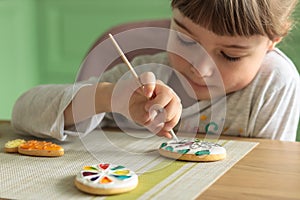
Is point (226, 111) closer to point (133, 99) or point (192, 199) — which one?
point (133, 99)

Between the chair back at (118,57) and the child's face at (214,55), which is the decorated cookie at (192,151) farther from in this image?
the chair back at (118,57)

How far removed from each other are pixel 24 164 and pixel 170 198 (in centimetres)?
24

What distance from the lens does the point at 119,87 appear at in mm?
928

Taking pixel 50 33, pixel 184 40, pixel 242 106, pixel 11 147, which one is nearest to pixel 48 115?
pixel 11 147

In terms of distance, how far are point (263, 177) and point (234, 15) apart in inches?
13.0

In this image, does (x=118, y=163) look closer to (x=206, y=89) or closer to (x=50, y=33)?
(x=206, y=89)

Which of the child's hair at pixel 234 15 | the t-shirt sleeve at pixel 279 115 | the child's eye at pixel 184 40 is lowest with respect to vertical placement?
the t-shirt sleeve at pixel 279 115

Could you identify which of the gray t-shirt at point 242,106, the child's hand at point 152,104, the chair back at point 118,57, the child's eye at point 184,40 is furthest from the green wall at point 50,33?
the child's hand at point 152,104

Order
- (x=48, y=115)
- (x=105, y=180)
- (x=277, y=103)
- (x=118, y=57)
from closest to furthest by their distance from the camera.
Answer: (x=105, y=180) → (x=48, y=115) → (x=277, y=103) → (x=118, y=57)

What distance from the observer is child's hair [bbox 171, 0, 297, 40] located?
3.05ft

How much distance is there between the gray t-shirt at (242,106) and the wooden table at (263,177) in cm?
19

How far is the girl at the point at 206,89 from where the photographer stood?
2.93ft

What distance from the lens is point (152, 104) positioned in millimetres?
826

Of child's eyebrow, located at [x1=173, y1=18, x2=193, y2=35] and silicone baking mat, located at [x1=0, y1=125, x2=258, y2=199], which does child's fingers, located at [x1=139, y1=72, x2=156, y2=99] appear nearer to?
silicone baking mat, located at [x1=0, y1=125, x2=258, y2=199]
